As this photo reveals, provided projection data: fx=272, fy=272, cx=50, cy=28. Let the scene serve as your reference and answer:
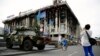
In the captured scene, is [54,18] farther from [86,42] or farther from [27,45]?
[86,42]

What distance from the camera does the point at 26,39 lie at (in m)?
23.0

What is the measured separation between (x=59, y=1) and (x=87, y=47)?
7360 centimetres

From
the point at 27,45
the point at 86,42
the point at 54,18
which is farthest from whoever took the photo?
the point at 54,18

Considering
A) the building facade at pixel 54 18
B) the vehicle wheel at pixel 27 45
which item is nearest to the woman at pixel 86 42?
the vehicle wheel at pixel 27 45

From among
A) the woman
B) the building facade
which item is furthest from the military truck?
the building facade

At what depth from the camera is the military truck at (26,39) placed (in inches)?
889

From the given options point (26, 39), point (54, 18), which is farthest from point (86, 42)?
point (54, 18)

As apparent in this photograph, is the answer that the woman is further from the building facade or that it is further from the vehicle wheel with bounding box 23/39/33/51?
the building facade

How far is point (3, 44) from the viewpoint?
Answer: 106 feet

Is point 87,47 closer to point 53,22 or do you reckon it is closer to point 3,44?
point 3,44

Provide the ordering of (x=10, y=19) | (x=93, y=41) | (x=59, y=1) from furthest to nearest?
(x=10, y=19) → (x=59, y=1) → (x=93, y=41)

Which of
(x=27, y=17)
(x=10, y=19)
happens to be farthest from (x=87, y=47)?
(x=10, y=19)

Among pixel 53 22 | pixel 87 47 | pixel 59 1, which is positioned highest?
pixel 59 1

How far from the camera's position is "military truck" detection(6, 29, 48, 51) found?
74.1 ft
